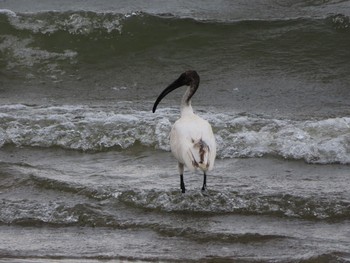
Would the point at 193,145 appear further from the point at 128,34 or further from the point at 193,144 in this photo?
the point at 128,34

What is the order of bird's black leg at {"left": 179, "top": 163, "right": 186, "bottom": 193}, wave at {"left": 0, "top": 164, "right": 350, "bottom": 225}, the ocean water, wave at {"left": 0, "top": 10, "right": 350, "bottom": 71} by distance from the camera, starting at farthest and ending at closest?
wave at {"left": 0, "top": 10, "right": 350, "bottom": 71}, bird's black leg at {"left": 179, "top": 163, "right": 186, "bottom": 193}, wave at {"left": 0, "top": 164, "right": 350, "bottom": 225}, the ocean water

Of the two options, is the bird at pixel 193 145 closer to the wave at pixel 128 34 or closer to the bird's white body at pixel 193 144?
the bird's white body at pixel 193 144

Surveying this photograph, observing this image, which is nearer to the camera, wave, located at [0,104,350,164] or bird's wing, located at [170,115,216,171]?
bird's wing, located at [170,115,216,171]

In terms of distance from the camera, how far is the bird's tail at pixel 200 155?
805 cm

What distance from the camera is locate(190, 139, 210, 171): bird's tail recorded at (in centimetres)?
805

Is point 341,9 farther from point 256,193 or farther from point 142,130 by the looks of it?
point 256,193

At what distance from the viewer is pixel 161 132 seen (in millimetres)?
10688

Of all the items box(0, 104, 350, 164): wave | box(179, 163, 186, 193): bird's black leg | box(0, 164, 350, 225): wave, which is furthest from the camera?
box(0, 104, 350, 164): wave

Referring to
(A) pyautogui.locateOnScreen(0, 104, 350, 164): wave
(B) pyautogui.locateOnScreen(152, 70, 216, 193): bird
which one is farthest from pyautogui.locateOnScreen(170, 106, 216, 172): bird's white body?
(A) pyautogui.locateOnScreen(0, 104, 350, 164): wave

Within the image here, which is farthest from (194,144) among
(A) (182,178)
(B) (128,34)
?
(B) (128,34)

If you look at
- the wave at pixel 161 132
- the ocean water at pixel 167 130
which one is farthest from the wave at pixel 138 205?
the wave at pixel 161 132

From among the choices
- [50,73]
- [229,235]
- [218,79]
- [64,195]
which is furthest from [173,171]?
[50,73]

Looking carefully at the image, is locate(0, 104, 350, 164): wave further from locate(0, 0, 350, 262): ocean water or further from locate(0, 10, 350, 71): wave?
locate(0, 10, 350, 71): wave

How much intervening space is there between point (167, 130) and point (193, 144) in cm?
243
